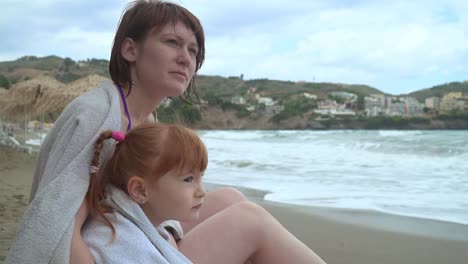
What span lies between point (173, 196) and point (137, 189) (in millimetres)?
97

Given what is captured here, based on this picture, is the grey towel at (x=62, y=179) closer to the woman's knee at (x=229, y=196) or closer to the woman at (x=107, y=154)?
the woman at (x=107, y=154)

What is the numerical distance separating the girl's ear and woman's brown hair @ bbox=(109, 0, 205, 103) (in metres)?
0.40

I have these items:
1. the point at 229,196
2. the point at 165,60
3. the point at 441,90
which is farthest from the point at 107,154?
the point at 441,90

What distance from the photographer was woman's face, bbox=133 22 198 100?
60.2 inches

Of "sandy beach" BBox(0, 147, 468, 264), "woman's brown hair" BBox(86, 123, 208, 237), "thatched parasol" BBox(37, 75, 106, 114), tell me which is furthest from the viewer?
"thatched parasol" BBox(37, 75, 106, 114)

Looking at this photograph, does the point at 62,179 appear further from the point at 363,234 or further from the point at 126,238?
the point at 363,234

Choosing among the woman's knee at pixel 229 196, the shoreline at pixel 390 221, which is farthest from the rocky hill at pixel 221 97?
the woman's knee at pixel 229 196

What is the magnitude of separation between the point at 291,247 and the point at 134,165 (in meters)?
0.53

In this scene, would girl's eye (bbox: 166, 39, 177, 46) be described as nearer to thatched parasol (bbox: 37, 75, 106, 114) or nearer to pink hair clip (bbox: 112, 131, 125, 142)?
pink hair clip (bbox: 112, 131, 125, 142)

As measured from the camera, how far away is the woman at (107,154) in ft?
3.66

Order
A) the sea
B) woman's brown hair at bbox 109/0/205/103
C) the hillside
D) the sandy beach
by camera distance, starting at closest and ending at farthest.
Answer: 1. woman's brown hair at bbox 109/0/205/103
2. the sandy beach
3. the sea
4. the hillside

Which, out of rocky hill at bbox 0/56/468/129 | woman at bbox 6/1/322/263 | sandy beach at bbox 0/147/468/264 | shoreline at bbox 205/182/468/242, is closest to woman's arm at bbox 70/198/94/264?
woman at bbox 6/1/322/263

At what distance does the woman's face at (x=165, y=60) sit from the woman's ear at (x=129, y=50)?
1cm

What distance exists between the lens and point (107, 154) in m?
1.31
